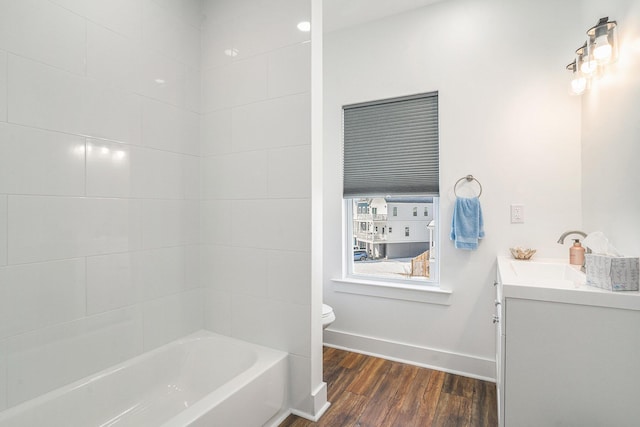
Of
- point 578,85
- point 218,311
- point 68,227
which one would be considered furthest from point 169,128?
point 578,85

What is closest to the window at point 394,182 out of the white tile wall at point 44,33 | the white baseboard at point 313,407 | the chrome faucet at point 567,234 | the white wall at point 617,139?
the chrome faucet at point 567,234

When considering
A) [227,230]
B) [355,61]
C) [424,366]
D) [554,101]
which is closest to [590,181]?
[554,101]

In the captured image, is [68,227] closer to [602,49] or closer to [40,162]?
[40,162]

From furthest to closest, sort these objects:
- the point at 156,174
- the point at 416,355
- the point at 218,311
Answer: the point at 416,355
the point at 218,311
the point at 156,174

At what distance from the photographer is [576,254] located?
1869mm

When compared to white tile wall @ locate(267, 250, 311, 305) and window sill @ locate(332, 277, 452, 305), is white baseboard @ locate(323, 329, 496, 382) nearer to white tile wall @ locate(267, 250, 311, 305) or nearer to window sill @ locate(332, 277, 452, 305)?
window sill @ locate(332, 277, 452, 305)

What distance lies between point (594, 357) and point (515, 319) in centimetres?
28

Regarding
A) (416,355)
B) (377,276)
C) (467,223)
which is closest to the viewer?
(467,223)

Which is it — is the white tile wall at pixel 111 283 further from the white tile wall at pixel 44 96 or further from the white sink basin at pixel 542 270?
the white sink basin at pixel 542 270

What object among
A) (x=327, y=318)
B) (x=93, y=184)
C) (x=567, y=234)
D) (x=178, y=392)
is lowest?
(x=178, y=392)

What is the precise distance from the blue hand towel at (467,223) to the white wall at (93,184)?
→ 186 cm

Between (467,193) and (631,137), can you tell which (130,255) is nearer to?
(467,193)

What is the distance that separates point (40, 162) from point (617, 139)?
2.64 m

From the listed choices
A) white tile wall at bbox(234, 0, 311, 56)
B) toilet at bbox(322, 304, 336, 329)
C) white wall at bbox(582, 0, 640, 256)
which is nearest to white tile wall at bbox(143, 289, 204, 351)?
toilet at bbox(322, 304, 336, 329)
